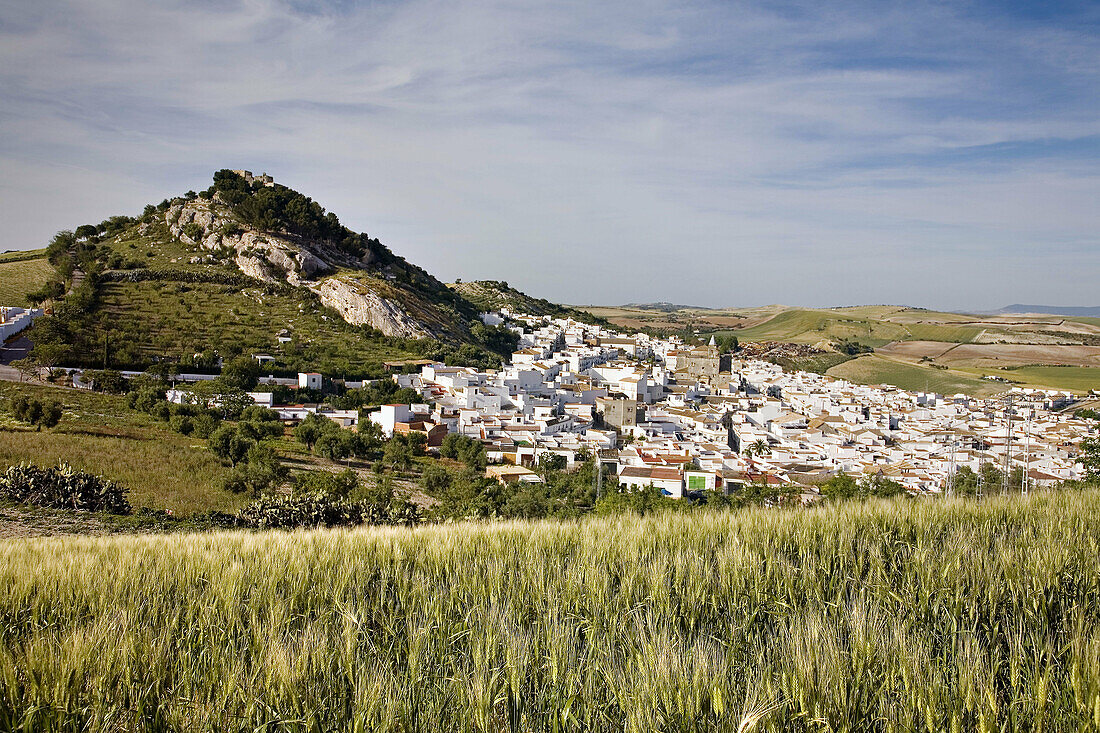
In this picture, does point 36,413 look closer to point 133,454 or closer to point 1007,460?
point 133,454

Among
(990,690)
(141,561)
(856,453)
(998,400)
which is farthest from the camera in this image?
(998,400)

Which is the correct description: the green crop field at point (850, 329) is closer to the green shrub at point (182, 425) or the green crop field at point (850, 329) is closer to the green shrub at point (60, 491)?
the green shrub at point (182, 425)

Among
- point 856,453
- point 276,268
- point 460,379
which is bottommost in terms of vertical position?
point 856,453

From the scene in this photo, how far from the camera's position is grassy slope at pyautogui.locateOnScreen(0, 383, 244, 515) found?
18.4 m

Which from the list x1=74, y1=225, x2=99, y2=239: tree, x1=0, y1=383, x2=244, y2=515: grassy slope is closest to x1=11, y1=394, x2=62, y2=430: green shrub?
x1=0, y1=383, x2=244, y2=515: grassy slope

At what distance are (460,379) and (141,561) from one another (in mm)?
41361

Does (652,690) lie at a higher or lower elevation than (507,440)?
higher

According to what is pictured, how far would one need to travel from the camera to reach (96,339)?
4081 cm

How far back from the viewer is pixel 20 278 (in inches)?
2157

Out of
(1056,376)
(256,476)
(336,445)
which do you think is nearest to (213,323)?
(336,445)

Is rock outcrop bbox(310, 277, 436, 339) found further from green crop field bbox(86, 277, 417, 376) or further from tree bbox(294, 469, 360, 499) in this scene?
tree bbox(294, 469, 360, 499)

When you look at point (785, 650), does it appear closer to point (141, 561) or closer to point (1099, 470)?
point (141, 561)

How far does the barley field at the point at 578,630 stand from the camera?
80.5 inches

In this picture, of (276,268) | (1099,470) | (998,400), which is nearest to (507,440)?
(1099,470)
